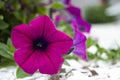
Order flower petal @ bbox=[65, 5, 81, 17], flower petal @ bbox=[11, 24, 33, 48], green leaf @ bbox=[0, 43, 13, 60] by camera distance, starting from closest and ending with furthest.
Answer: flower petal @ bbox=[11, 24, 33, 48], green leaf @ bbox=[0, 43, 13, 60], flower petal @ bbox=[65, 5, 81, 17]

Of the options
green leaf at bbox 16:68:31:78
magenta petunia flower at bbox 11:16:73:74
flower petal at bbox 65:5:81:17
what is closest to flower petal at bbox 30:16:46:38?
magenta petunia flower at bbox 11:16:73:74

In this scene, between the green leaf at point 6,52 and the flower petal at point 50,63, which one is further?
the green leaf at point 6,52

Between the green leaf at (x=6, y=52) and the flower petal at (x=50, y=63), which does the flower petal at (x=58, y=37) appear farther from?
the green leaf at (x=6, y=52)

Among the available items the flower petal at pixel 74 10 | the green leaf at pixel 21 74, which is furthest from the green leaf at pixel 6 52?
the flower petal at pixel 74 10

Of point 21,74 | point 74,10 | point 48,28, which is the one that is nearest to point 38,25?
point 48,28

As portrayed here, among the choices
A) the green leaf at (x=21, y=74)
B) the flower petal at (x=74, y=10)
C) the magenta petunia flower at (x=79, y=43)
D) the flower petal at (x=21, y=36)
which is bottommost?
the green leaf at (x=21, y=74)

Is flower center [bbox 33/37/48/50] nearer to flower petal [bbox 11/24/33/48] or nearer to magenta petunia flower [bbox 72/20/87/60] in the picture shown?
flower petal [bbox 11/24/33/48]

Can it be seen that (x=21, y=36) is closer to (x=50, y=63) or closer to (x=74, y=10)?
(x=50, y=63)

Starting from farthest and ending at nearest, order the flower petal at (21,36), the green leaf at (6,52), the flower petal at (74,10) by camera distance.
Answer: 1. the flower petal at (74,10)
2. the green leaf at (6,52)
3. the flower petal at (21,36)

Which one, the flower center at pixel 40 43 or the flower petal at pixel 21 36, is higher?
the flower petal at pixel 21 36
